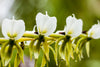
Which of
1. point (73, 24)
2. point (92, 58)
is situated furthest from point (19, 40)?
point (92, 58)

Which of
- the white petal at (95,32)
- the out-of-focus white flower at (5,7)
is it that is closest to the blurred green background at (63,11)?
the out-of-focus white flower at (5,7)

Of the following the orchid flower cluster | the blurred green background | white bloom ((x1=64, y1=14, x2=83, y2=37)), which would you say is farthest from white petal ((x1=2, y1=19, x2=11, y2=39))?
the blurred green background

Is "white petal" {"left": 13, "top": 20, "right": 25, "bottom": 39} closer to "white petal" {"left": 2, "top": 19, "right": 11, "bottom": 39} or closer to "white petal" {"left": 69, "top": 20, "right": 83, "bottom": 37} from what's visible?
"white petal" {"left": 2, "top": 19, "right": 11, "bottom": 39}

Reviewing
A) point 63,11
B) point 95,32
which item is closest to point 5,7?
Result: point 63,11

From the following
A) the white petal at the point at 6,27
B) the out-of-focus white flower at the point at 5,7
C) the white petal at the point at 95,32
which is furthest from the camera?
the out-of-focus white flower at the point at 5,7

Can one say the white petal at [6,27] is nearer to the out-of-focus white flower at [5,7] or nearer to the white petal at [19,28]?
the white petal at [19,28]
